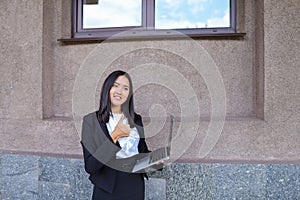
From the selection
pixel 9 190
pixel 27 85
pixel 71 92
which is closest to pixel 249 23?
pixel 71 92

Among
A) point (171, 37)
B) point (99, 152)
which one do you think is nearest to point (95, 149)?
point (99, 152)

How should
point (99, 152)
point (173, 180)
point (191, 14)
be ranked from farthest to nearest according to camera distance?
point (191, 14)
point (173, 180)
point (99, 152)

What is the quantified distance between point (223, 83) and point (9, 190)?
2.68 m

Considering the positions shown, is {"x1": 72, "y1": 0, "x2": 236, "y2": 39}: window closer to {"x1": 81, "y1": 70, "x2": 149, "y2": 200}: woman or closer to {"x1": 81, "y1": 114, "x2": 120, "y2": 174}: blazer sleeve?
{"x1": 81, "y1": 70, "x2": 149, "y2": 200}: woman

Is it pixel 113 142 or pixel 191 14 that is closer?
pixel 113 142

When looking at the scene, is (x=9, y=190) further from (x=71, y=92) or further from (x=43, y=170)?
(x=71, y=92)

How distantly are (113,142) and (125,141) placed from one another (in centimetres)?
15

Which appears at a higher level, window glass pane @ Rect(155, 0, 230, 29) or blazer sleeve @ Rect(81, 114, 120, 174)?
window glass pane @ Rect(155, 0, 230, 29)

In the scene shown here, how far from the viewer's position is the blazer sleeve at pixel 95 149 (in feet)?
5.81

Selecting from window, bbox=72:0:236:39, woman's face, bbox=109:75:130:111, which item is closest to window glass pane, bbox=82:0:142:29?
window, bbox=72:0:236:39

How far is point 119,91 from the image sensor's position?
193 cm

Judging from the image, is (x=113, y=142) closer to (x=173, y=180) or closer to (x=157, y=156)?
(x=157, y=156)

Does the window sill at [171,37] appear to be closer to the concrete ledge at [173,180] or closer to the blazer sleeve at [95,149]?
the concrete ledge at [173,180]

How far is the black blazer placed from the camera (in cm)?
178
